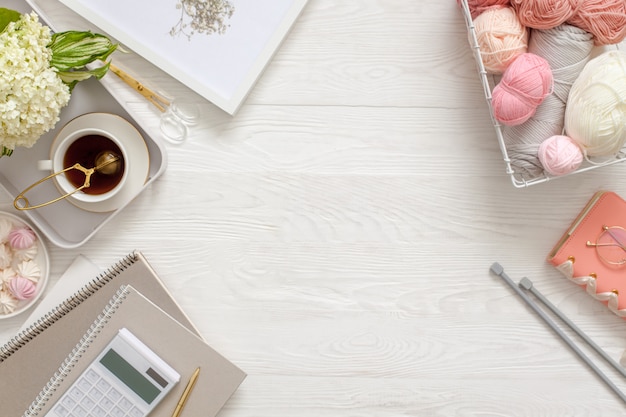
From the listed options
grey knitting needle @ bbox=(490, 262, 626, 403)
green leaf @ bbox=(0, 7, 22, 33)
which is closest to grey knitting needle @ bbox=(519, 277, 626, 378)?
grey knitting needle @ bbox=(490, 262, 626, 403)

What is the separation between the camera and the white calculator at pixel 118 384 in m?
0.66

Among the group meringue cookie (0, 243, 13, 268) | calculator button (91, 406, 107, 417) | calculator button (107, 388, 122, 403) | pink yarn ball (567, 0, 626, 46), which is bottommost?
calculator button (91, 406, 107, 417)

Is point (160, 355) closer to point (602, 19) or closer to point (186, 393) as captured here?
point (186, 393)

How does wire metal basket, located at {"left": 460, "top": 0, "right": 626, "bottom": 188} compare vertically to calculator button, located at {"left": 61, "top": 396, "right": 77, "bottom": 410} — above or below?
above

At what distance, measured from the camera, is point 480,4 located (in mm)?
627

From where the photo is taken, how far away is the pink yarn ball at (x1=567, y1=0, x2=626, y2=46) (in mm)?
596

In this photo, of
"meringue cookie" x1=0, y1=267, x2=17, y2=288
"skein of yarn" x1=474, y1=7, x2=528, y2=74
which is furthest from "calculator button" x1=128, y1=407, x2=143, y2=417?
"skein of yarn" x1=474, y1=7, x2=528, y2=74

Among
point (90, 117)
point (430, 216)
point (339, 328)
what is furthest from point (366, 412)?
point (90, 117)

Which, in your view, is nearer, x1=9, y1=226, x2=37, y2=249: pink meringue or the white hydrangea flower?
the white hydrangea flower

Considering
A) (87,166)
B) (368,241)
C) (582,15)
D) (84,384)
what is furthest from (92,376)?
(582,15)

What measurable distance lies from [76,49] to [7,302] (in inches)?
11.7

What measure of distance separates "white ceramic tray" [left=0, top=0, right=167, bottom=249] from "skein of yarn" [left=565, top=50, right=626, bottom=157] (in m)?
0.45

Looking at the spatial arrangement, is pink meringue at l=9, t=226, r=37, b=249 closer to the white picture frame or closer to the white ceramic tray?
the white ceramic tray

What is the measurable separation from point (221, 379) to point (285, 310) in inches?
4.2
